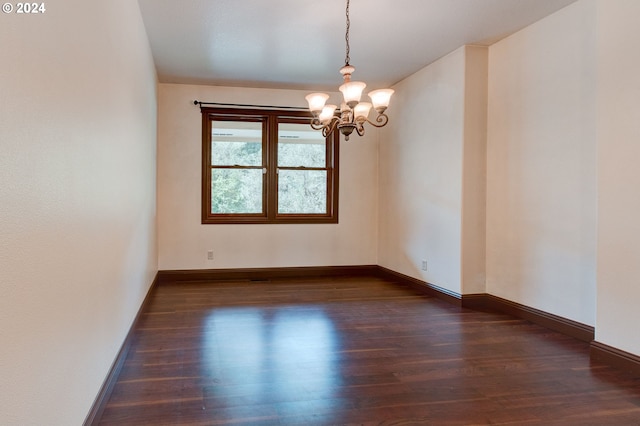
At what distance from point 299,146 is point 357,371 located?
397 centimetres

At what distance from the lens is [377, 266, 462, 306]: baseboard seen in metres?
4.32

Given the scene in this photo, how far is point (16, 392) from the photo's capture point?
1.06 metres

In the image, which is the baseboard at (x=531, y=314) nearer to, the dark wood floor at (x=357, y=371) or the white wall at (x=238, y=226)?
the dark wood floor at (x=357, y=371)

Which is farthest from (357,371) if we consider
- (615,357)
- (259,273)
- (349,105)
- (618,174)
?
(259,273)

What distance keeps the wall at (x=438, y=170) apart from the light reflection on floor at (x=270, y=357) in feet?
5.39

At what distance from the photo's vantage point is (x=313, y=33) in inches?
151

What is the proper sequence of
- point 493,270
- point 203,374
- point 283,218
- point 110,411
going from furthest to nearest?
point 283,218, point 493,270, point 203,374, point 110,411

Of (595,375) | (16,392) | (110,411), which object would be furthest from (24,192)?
(595,375)

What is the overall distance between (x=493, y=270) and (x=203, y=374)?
3081mm

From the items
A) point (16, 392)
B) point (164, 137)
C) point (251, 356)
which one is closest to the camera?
point (16, 392)

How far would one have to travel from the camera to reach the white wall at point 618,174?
2.56 m

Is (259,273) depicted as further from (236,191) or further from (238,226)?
(236,191)

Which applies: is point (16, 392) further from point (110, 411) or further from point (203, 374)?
point (203, 374)

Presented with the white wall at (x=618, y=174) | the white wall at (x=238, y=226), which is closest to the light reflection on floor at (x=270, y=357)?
the white wall at (x=238, y=226)
